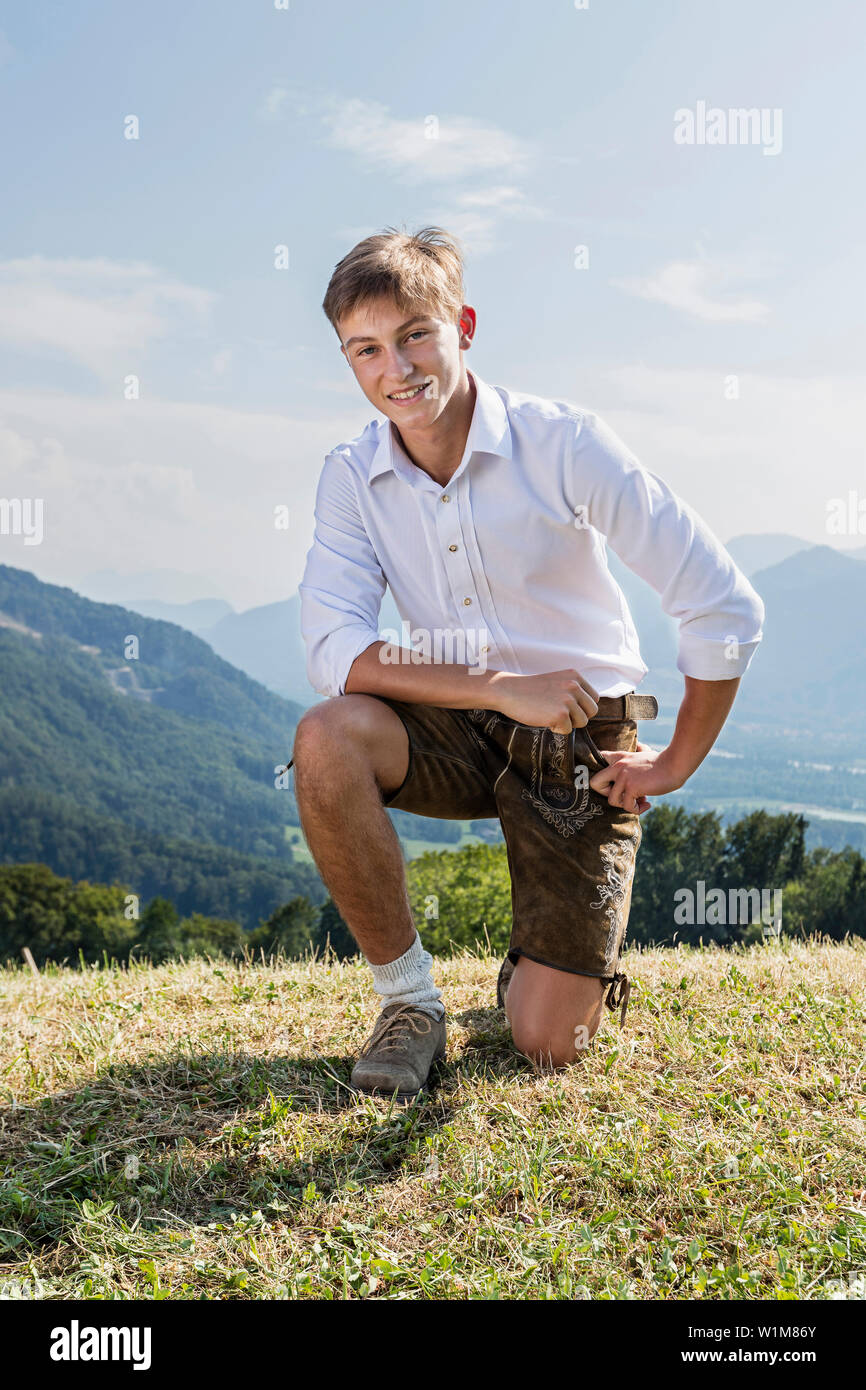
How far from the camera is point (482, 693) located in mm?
3342

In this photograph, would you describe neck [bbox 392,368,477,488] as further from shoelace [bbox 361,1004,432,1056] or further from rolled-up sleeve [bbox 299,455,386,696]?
shoelace [bbox 361,1004,432,1056]

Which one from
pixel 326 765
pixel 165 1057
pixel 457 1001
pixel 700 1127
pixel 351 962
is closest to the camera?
pixel 700 1127

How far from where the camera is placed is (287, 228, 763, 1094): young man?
329 cm

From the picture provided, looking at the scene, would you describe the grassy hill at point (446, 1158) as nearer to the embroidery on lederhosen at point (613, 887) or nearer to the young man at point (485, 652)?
the young man at point (485, 652)

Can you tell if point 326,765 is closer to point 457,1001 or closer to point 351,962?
point 457,1001

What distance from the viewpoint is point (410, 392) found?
3436 millimetres

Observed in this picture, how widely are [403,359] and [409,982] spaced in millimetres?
1960

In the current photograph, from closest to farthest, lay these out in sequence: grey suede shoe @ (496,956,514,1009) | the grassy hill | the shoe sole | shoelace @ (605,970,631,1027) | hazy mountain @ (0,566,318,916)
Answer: the grassy hill < the shoe sole < shoelace @ (605,970,631,1027) < grey suede shoe @ (496,956,514,1009) < hazy mountain @ (0,566,318,916)

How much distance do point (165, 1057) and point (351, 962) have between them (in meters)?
1.47

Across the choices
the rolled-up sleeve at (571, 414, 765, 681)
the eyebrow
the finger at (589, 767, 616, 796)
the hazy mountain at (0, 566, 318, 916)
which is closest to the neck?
the eyebrow

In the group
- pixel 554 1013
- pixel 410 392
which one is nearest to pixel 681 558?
pixel 410 392

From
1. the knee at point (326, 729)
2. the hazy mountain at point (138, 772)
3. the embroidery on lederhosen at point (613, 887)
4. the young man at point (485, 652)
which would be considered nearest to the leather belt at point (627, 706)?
the young man at point (485, 652)

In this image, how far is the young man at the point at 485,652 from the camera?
329 cm
